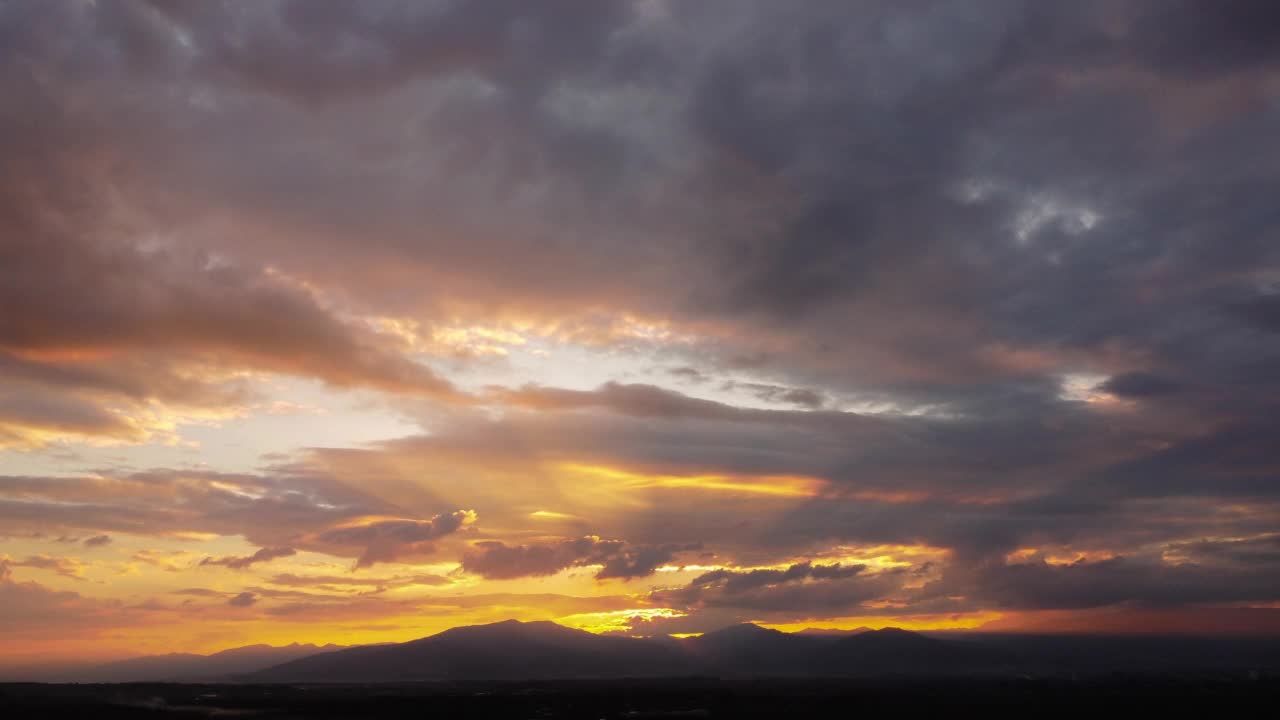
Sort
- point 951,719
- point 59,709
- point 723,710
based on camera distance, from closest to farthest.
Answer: point 951,719
point 59,709
point 723,710

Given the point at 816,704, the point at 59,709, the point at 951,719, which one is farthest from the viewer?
the point at 816,704

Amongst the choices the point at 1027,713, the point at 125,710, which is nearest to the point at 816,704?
the point at 1027,713

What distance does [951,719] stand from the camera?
14088cm

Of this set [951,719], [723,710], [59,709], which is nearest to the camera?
[951,719]

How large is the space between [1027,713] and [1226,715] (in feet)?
96.4

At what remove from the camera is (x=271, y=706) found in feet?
571

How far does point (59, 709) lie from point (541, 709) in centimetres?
7791

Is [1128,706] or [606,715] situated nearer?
[606,715]

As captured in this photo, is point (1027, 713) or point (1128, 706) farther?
point (1128, 706)

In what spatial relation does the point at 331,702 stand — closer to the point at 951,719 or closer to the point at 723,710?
the point at 723,710

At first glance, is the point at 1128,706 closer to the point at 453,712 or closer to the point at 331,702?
the point at 453,712

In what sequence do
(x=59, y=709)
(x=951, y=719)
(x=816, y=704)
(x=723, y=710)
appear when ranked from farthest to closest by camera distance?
(x=816, y=704)
(x=723, y=710)
(x=59, y=709)
(x=951, y=719)

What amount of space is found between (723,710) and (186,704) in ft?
361

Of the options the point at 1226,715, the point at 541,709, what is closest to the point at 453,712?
the point at 541,709
